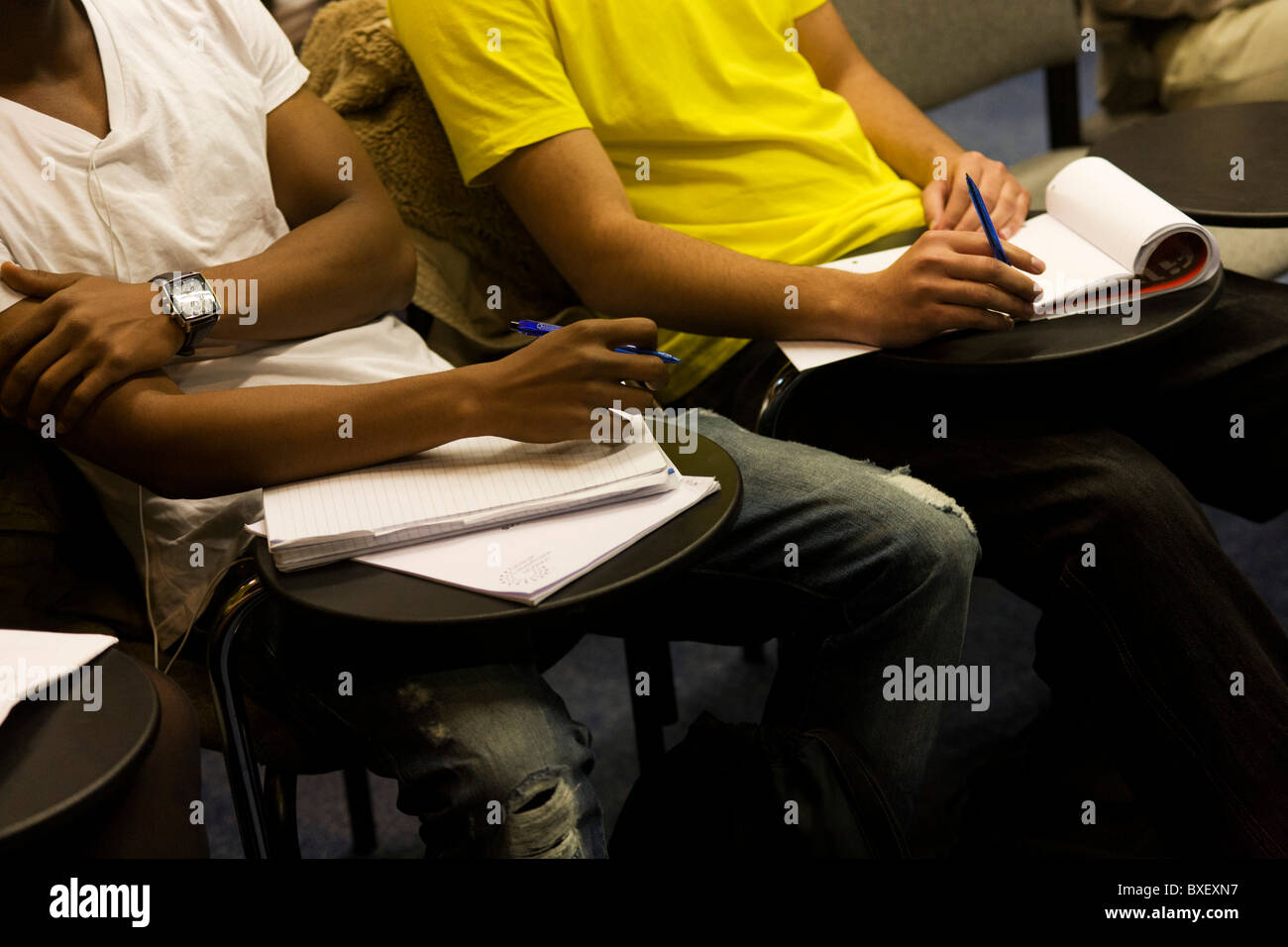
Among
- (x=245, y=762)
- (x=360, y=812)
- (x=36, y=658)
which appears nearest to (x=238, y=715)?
(x=245, y=762)

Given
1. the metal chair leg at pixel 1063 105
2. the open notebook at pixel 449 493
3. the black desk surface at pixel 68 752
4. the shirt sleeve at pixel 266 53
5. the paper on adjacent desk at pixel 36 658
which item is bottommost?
the black desk surface at pixel 68 752

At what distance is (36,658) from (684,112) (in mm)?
945

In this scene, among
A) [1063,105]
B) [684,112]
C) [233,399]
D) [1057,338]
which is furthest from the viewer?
[1063,105]

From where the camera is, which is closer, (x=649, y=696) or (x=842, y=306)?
(x=842, y=306)

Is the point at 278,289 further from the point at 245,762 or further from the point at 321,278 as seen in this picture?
the point at 245,762

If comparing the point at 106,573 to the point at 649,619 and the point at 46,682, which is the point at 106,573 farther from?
the point at 649,619

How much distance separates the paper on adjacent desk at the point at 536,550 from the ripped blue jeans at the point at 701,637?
14 cm

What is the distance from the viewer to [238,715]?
39.6 inches

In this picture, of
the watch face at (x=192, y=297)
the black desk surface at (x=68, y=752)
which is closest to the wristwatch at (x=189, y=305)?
the watch face at (x=192, y=297)

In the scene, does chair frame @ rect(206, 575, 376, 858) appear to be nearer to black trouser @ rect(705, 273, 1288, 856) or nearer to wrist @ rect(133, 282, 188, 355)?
wrist @ rect(133, 282, 188, 355)

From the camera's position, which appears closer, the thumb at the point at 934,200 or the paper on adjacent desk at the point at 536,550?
the paper on adjacent desk at the point at 536,550

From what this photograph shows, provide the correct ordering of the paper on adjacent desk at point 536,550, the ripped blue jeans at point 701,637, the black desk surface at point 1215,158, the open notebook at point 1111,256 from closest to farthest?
the paper on adjacent desk at point 536,550
the ripped blue jeans at point 701,637
the open notebook at point 1111,256
the black desk surface at point 1215,158

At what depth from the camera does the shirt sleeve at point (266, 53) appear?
1247 mm

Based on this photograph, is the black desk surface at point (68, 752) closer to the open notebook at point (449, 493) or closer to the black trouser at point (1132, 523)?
the open notebook at point (449, 493)
